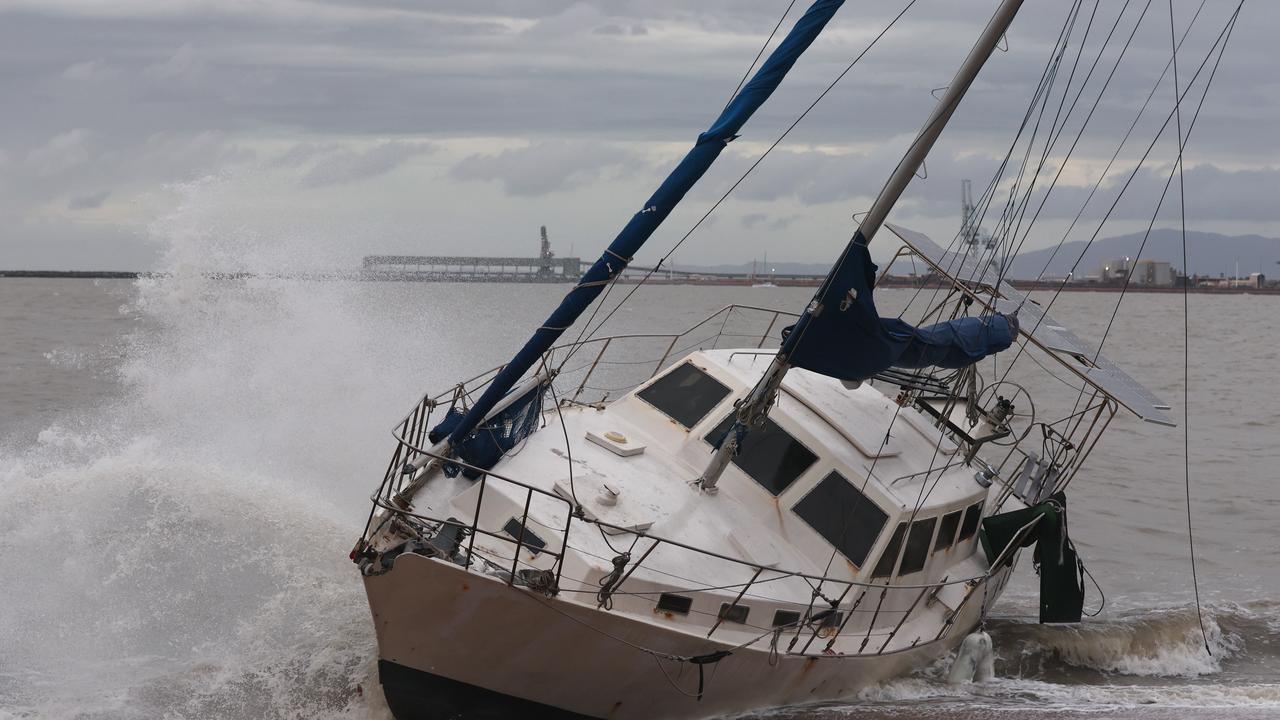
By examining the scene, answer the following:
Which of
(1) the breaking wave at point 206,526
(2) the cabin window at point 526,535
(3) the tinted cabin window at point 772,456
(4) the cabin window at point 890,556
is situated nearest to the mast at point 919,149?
(3) the tinted cabin window at point 772,456

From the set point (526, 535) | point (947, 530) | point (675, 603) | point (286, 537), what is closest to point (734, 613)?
point (675, 603)

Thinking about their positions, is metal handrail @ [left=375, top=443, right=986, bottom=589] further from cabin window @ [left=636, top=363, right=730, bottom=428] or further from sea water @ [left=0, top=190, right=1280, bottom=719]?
cabin window @ [left=636, top=363, right=730, bottom=428]

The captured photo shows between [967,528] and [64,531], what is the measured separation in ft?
30.9

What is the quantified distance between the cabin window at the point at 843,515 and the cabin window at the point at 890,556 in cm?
14

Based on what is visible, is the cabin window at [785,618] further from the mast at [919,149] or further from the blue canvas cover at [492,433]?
the blue canvas cover at [492,433]

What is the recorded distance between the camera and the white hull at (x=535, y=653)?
28.0ft

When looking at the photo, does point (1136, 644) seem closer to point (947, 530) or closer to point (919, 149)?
point (947, 530)

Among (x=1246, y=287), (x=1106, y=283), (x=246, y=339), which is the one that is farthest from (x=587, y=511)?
(x=1246, y=287)

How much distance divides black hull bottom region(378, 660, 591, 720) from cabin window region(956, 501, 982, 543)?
456 cm

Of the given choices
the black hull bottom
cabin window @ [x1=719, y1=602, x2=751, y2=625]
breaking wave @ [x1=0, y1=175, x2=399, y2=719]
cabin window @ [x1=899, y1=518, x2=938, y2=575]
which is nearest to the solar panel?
cabin window @ [x1=899, y1=518, x2=938, y2=575]

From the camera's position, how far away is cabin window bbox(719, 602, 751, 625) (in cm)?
930

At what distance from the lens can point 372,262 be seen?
87.0ft

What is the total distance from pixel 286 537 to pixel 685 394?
4.93m

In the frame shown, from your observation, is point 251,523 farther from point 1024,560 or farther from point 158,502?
point 1024,560
